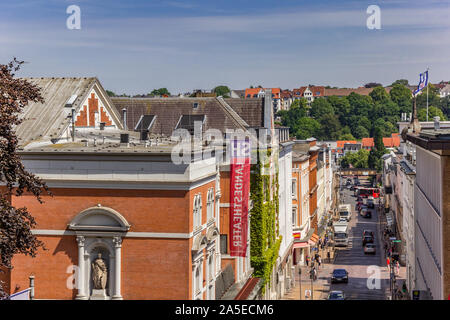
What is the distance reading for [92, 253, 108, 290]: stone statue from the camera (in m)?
27.0

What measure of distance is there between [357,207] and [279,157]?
84.7 m

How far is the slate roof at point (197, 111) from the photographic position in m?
54.1

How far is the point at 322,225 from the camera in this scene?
318 feet

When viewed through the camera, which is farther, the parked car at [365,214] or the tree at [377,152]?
the tree at [377,152]

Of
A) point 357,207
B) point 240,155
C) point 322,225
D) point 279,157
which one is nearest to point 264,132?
point 279,157

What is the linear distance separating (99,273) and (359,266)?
4929 cm

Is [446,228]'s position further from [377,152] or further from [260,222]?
[377,152]

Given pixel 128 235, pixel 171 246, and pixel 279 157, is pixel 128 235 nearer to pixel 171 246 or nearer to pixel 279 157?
pixel 171 246

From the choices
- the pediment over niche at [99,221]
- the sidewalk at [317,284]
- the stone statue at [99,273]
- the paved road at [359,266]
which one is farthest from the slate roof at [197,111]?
the stone statue at [99,273]

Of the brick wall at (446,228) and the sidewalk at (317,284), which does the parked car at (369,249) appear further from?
the brick wall at (446,228)

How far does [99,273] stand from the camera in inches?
1062

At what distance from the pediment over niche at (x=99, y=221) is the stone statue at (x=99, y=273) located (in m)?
1.10

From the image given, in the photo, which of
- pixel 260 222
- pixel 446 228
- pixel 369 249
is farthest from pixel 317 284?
pixel 446 228

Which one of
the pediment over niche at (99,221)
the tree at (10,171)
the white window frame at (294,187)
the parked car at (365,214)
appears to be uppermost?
the tree at (10,171)
